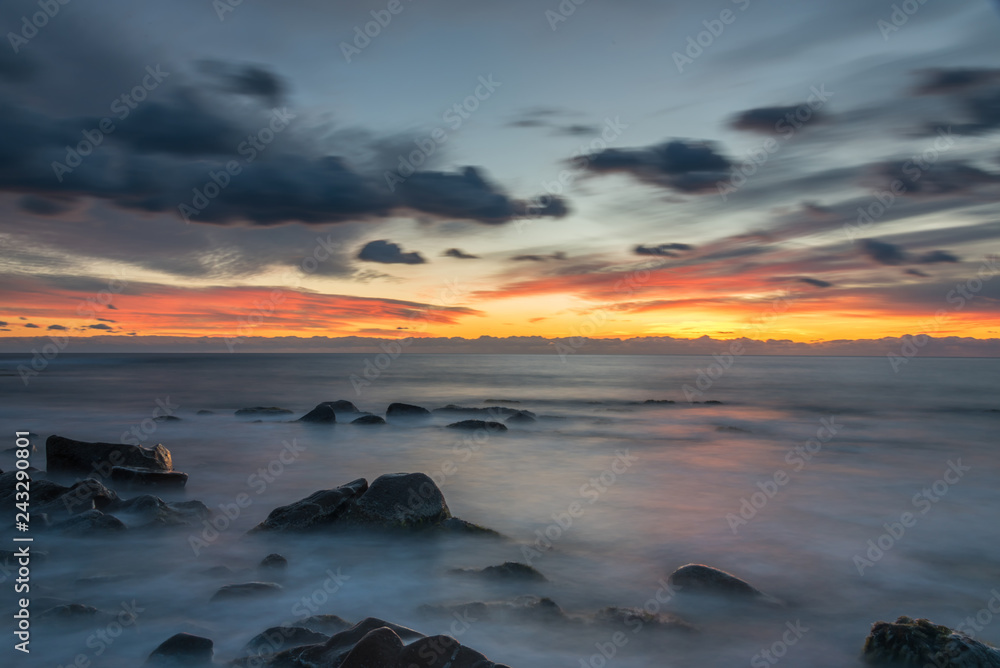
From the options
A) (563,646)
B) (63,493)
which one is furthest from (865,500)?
(63,493)

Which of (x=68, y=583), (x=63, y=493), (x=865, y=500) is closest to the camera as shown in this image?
(x=68, y=583)

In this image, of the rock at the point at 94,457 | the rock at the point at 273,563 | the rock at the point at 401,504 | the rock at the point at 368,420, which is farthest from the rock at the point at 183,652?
the rock at the point at 368,420

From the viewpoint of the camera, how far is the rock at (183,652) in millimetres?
5512

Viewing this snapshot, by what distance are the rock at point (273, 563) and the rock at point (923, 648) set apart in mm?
6902

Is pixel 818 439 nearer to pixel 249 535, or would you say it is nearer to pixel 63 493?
pixel 249 535

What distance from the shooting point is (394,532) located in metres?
9.71

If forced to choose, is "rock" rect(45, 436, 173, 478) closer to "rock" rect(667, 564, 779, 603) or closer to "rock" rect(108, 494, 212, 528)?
"rock" rect(108, 494, 212, 528)

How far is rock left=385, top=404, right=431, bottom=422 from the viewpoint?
1066 inches

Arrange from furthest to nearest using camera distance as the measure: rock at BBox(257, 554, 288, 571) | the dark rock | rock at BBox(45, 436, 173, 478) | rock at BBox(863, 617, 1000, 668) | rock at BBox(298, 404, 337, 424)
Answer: rock at BBox(298, 404, 337, 424) → rock at BBox(45, 436, 173, 478) → the dark rock → rock at BBox(257, 554, 288, 571) → rock at BBox(863, 617, 1000, 668)

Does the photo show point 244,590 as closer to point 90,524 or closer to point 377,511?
point 377,511

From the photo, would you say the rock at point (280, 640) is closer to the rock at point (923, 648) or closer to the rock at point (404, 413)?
the rock at point (923, 648)

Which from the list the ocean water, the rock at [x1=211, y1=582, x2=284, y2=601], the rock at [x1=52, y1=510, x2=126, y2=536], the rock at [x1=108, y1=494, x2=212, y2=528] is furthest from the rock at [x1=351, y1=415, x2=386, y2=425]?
the rock at [x1=211, y1=582, x2=284, y2=601]

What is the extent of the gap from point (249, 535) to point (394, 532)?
2252 millimetres

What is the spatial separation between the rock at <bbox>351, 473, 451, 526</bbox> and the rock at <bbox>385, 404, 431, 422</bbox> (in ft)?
54.7
